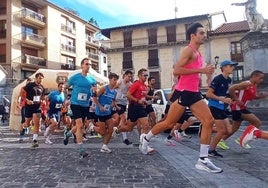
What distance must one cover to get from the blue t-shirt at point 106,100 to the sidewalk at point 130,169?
3.04 ft

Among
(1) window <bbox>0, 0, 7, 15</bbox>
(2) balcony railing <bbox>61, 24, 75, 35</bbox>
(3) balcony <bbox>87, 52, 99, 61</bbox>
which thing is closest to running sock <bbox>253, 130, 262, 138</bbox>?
(1) window <bbox>0, 0, 7, 15</bbox>

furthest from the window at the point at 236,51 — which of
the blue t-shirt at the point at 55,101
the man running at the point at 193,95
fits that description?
the man running at the point at 193,95

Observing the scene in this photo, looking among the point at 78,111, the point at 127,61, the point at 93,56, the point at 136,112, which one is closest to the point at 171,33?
the point at 127,61

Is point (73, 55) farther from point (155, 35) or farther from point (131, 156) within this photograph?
point (131, 156)

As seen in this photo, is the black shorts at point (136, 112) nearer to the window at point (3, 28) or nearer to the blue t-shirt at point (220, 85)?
the blue t-shirt at point (220, 85)

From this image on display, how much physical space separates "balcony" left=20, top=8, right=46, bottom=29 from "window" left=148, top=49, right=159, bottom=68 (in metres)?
15.6

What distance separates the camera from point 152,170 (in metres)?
5.34

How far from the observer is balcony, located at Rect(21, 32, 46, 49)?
1656 inches

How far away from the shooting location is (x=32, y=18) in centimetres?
4319

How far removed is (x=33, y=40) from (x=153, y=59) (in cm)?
1696

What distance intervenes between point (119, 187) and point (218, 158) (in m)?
2.87

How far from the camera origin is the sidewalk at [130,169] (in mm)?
4445

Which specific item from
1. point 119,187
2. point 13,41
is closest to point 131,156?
point 119,187

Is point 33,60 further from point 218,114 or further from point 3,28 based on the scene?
point 218,114
